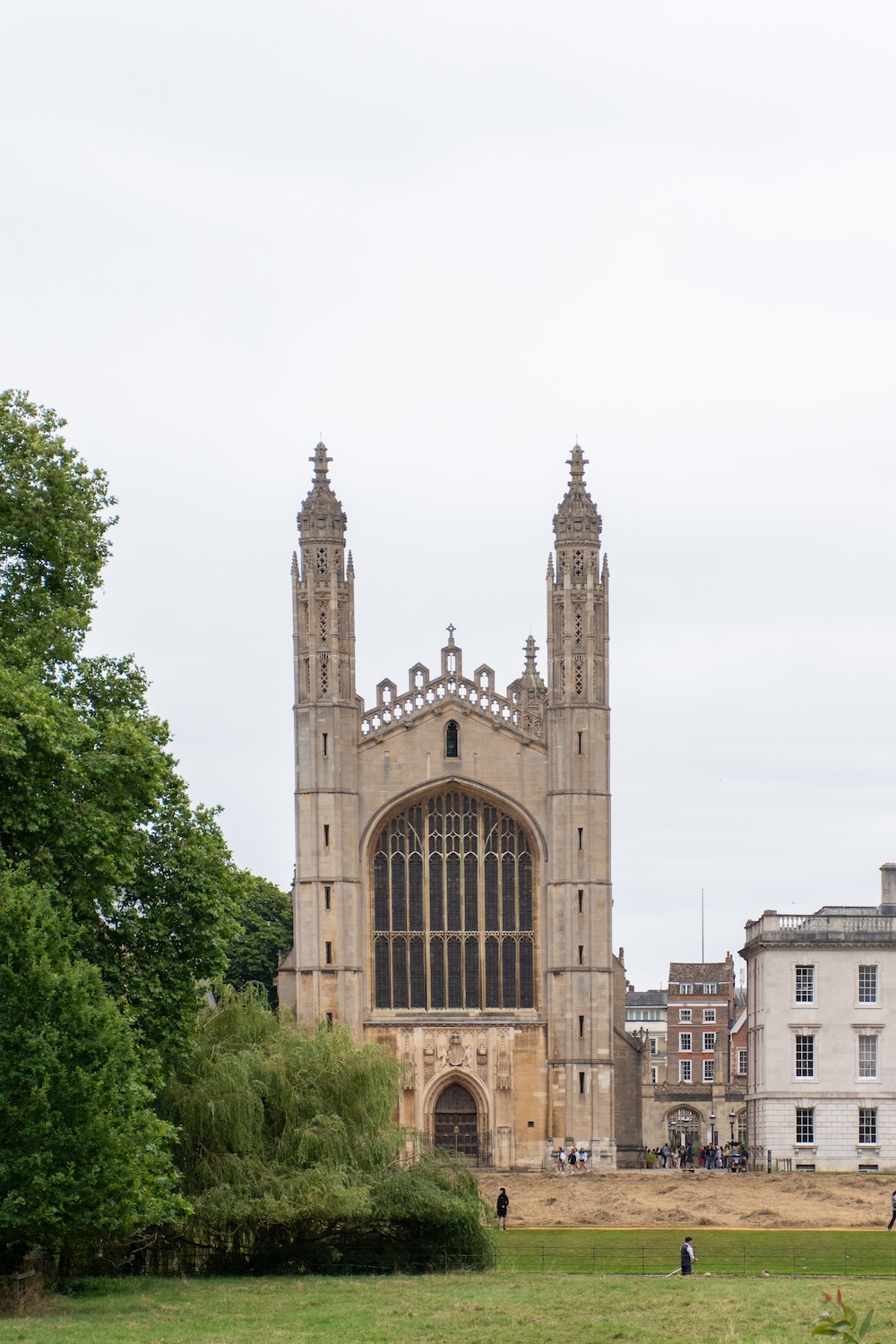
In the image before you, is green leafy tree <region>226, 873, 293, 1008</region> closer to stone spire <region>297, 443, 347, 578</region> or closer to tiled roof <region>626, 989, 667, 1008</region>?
stone spire <region>297, 443, 347, 578</region>

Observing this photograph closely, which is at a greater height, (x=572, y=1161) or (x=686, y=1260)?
(x=686, y=1260)

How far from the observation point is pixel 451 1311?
29953 mm

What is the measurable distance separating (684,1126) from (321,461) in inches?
1773

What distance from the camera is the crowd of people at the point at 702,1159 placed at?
68.7 m

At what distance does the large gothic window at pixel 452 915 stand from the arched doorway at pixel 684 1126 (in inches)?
1269

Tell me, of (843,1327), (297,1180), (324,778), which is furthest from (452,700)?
(843,1327)

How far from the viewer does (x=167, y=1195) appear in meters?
32.0

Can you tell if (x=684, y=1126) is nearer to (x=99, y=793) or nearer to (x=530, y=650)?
(x=530, y=650)

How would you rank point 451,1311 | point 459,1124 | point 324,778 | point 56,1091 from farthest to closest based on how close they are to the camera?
point 324,778
point 459,1124
point 451,1311
point 56,1091

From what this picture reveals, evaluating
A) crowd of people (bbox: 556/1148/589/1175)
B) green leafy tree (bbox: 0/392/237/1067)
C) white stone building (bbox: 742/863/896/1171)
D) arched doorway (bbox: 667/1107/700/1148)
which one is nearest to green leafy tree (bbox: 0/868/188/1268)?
green leafy tree (bbox: 0/392/237/1067)

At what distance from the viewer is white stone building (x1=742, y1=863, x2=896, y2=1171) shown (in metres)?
64.8

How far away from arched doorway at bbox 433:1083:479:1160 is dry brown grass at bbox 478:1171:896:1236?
9.93ft

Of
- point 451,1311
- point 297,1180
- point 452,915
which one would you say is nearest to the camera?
point 451,1311

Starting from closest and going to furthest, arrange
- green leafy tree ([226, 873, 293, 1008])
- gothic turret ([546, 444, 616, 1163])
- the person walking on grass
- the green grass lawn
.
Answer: the green grass lawn
the person walking on grass
gothic turret ([546, 444, 616, 1163])
green leafy tree ([226, 873, 293, 1008])
